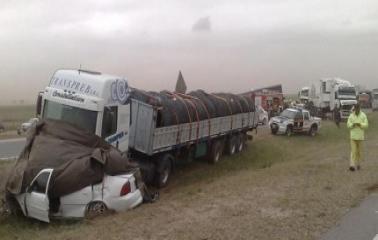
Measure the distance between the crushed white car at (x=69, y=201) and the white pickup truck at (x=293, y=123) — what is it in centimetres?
2333

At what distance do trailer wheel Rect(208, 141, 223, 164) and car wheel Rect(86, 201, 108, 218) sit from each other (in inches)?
411

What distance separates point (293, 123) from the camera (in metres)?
33.0

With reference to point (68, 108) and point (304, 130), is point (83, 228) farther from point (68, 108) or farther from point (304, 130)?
point (304, 130)

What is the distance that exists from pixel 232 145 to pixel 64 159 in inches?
513

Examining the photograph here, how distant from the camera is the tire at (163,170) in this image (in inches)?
598

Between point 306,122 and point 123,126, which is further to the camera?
point 306,122

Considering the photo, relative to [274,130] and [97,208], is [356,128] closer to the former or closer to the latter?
[97,208]

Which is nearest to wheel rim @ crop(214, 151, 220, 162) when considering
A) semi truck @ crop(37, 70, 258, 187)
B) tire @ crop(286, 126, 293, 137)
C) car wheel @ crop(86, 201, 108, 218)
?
semi truck @ crop(37, 70, 258, 187)

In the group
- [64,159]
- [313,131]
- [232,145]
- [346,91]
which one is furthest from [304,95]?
[64,159]

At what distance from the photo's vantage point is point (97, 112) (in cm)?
1232

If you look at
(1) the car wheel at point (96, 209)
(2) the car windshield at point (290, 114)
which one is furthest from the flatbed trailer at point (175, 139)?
(2) the car windshield at point (290, 114)

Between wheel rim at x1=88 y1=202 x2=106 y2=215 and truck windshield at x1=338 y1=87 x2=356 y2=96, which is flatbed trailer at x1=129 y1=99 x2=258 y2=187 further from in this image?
truck windshield at x1=338 y1=87 x2=356 y2=96

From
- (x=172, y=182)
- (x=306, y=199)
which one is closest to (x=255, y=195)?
(x=306, y=199)

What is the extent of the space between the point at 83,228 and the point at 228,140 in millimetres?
13944
